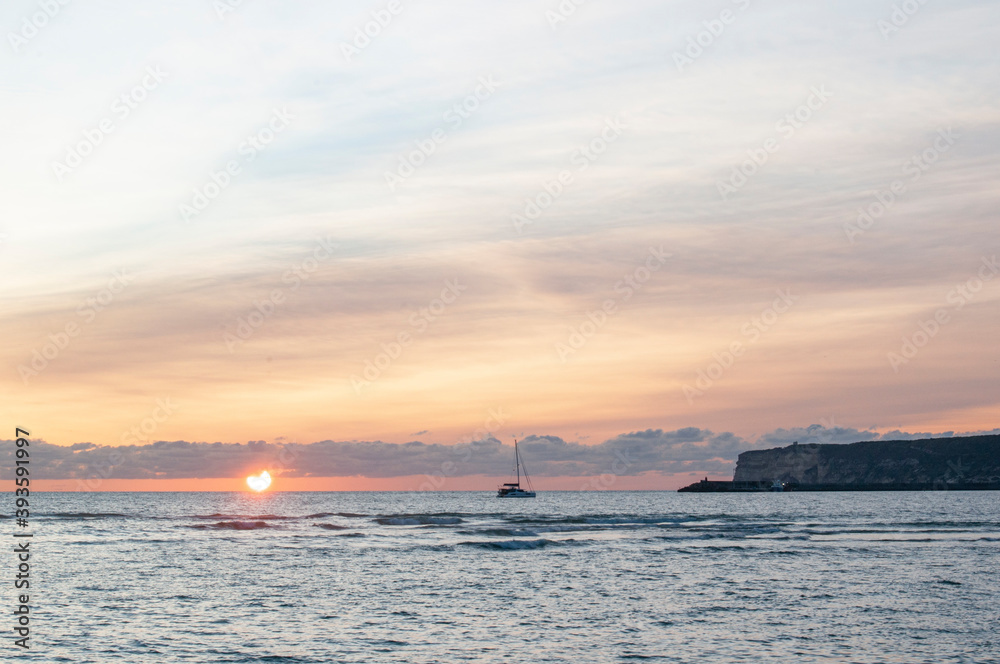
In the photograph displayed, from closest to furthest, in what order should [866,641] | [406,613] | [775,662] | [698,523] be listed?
[775,662] → [866,641] → [406,613] → [698,523]

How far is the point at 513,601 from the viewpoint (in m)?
39.4

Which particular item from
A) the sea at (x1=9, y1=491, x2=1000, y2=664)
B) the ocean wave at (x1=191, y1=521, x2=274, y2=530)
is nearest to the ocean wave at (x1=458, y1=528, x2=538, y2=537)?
the sea at (x1=9, y1=491, x2=1000, y2=664)

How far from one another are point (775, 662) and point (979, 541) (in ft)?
188

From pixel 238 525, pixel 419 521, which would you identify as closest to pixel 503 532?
pixel 419 521


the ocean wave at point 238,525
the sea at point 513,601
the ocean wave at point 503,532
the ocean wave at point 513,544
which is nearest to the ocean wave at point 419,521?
the ocean wave at point 503,532

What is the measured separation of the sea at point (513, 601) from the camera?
93.6ft

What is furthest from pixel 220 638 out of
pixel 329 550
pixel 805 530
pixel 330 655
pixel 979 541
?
pixel 805 530

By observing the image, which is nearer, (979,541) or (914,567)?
(914,567)

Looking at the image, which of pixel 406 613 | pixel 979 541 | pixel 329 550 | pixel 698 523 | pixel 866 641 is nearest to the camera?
pixel 866 641

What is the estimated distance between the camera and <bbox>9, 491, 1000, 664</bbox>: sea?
28.5 meters

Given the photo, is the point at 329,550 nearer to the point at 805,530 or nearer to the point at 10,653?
the point at 10,653

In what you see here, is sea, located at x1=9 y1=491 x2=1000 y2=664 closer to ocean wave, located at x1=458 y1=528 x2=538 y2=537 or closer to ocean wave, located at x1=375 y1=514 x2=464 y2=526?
ocean wave, located at x1=458 y1=528 x2=538 y2=537

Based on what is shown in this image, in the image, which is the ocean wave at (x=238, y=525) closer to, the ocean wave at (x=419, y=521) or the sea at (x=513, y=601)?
the ocean wave at (x=419, y=521)

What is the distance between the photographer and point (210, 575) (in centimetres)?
4994
